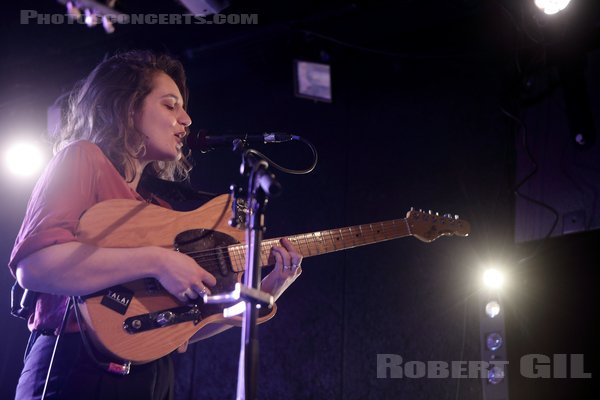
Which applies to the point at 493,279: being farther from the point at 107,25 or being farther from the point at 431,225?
the point at 107,25

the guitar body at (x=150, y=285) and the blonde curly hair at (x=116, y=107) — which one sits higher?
the blonde curly hair at (x=116, y=107)

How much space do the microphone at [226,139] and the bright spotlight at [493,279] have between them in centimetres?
182

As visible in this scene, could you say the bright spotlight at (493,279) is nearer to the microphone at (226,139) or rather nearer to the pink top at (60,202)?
the microphone at (226,139)

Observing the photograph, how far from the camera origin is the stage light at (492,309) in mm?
3338

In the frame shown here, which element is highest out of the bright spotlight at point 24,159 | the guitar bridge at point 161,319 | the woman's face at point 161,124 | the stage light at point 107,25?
the stage light at point 107,25

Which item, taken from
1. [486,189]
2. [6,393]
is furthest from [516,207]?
[6,393]

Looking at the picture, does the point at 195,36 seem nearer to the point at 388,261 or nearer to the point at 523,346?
the point at 388,261

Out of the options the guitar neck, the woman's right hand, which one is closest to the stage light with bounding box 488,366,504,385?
the guitar neck

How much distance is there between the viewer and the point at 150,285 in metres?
2.13

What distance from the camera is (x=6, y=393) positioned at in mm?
4047

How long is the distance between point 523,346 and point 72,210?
2.66 metres

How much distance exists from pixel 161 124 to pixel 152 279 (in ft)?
2.48

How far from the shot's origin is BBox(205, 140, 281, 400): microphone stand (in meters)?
1.54

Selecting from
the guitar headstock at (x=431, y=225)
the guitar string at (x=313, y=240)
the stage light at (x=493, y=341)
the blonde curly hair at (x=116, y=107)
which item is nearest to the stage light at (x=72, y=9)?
the blonde curly hair at (x=116, y=107)
